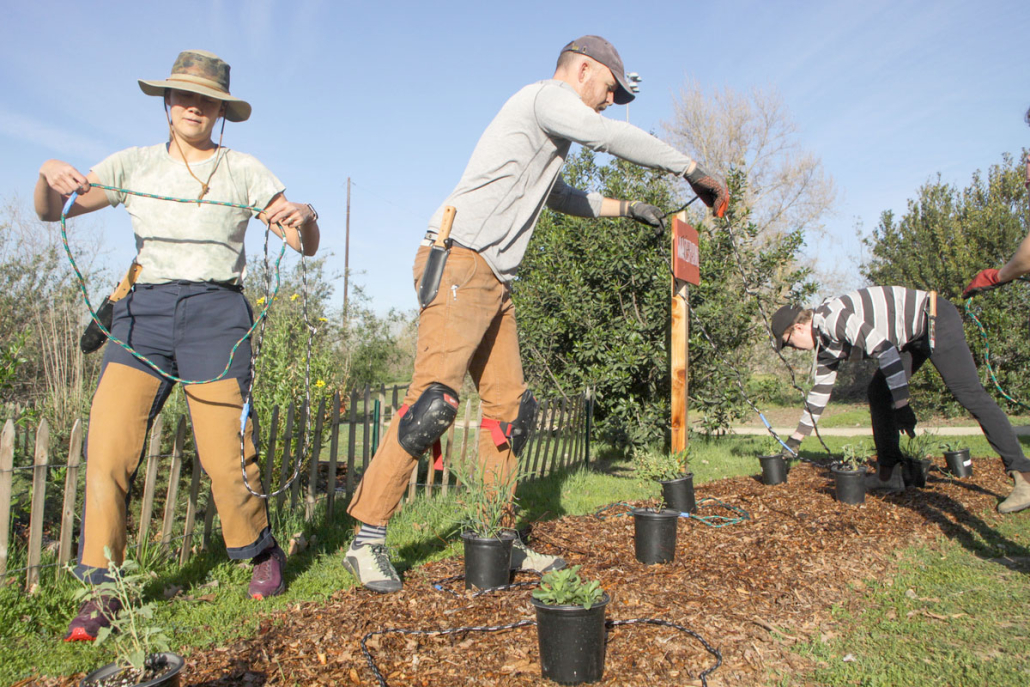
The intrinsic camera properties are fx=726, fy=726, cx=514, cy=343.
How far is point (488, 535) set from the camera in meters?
2.86

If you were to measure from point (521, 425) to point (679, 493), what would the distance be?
1.70 metres

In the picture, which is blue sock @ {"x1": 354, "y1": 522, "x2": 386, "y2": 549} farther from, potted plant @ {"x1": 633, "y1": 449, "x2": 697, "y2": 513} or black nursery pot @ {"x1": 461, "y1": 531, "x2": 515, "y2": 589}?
potted plant @ {"x1": 633, "y1": 449, "x2": 697, "y2": 513}

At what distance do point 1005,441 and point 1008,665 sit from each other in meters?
2.46

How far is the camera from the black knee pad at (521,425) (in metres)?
3.11

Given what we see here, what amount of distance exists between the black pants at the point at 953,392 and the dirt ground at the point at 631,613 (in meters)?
0.54

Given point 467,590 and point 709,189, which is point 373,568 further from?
point 709,189

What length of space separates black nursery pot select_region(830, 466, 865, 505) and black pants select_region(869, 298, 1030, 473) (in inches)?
23.8

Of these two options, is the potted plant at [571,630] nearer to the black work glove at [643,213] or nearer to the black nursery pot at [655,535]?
the black nursery pot at [655,535]

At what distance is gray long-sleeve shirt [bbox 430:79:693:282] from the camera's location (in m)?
2.88

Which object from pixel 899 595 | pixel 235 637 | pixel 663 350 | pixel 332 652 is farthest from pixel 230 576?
pixel 663 350

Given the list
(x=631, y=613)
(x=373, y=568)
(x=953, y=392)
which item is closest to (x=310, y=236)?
(x=373, y=568)

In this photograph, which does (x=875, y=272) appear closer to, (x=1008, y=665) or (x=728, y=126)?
(x=728, y=126)

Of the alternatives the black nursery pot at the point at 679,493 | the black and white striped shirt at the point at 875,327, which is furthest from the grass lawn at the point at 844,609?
the black nursery pot at the point at 679,493

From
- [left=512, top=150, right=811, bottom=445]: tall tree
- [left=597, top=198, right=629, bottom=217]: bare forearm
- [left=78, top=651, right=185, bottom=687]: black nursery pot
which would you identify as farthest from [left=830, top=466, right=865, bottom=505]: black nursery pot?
[left=78, top=651, right=185, bottom=687]: black nursery pot
